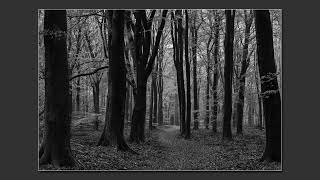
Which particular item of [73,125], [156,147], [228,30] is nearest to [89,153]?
[156,147]

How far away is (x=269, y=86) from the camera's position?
9.80 meters

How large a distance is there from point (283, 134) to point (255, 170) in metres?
1.08

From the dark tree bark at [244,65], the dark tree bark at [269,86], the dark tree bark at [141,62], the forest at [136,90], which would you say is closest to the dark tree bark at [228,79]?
the forest at [136,90]

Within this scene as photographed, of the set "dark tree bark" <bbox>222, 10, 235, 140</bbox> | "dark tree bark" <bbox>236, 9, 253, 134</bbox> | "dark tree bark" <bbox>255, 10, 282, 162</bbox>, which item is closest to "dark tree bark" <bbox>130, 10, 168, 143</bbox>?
"dark tree bark" <bbox>222, 10, 235, 140</bbox>

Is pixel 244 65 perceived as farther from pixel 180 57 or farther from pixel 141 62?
pixel 141 62

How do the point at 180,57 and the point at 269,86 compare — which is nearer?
the point at 269,86

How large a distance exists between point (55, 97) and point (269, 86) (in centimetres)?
518

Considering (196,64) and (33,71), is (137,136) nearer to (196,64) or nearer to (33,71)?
(33,71)

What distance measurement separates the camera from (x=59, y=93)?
895 cm

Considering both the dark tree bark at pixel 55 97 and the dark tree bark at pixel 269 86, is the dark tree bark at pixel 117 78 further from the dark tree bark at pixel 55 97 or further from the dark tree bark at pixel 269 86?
the dark tree bark at pixel 269 86

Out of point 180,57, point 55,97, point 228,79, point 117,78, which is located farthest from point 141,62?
point 55,97

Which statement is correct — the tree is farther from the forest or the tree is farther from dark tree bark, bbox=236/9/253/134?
dark tree bark, bbox=236/9/253/134

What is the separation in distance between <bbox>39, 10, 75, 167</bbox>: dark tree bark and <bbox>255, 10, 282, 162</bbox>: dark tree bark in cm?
477

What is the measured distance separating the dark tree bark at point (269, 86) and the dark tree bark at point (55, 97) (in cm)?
477
